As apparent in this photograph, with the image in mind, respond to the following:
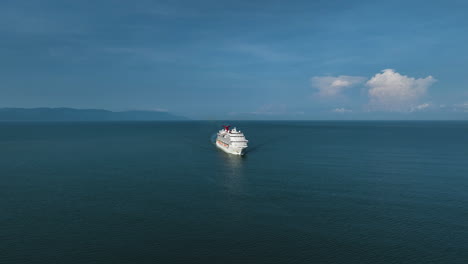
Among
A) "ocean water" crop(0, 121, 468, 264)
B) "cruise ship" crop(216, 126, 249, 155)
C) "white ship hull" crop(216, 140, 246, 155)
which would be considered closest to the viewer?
"ocean water" crop(0, 121, 468, 264)

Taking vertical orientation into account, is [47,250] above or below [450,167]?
below

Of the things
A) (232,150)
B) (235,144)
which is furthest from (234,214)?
(232,150)

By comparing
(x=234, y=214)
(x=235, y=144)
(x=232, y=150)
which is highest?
(x=235, y=144)

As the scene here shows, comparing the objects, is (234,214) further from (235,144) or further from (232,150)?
(232,150)

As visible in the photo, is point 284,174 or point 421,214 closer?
point 421,214

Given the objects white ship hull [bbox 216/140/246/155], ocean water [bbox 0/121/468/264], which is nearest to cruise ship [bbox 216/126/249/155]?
white ship hull [bbox 216/140/246/155]

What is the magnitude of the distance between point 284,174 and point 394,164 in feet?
141

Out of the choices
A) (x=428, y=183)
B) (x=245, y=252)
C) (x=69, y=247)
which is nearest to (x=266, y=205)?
(x=245, y=252)

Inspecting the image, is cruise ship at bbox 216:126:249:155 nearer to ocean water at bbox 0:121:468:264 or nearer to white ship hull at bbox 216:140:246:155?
white ship hull at bbox 216:140:246:155

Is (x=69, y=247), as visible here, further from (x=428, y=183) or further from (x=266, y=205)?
(x=428, y=183)

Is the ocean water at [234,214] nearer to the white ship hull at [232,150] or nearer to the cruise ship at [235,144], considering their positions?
the white ship hull at [232,150]

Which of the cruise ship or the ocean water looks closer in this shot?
the ocean water

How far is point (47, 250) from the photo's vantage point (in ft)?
119

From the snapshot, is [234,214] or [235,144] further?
[235,144]
